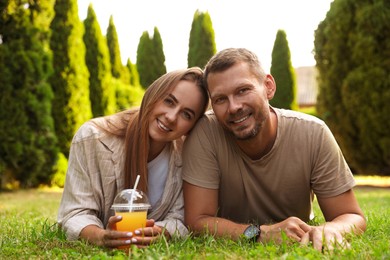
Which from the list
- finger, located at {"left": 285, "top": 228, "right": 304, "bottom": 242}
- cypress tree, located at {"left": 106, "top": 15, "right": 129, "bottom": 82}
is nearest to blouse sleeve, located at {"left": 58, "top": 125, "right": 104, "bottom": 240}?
finger, located at {"left": 285, "top": 228, "right": 304, "bottom": 242}

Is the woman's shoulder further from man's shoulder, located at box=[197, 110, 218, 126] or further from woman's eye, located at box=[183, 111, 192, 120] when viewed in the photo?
man's shoulder, located at box=[197, 110, 218, 126]

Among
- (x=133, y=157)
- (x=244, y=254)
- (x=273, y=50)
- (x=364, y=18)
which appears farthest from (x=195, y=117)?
(x=273, y=50)

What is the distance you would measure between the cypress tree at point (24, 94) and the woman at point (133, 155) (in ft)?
24.1

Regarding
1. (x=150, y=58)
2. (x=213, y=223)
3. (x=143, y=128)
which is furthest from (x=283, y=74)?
(x=213, y=223)

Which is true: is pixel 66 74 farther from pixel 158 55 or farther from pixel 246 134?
A: pixel 158 55

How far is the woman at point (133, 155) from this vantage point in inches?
125

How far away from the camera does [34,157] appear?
34.3 ft

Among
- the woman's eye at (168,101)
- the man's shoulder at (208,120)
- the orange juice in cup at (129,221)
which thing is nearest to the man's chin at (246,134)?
the man's shoulder at (208,120)

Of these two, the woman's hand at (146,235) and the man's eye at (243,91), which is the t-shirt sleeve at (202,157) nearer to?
the man's eye at (243,91)

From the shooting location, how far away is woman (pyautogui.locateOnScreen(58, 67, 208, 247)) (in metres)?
3.19

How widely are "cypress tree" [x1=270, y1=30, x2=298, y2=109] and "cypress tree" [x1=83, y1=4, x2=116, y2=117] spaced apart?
766 cm

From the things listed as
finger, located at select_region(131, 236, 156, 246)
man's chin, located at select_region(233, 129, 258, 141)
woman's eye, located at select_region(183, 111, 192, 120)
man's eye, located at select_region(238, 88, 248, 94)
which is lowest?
finger, located at select_region(131, 236, 156, 246)

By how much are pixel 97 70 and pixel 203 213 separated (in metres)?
11.9

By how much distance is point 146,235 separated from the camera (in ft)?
9.11
